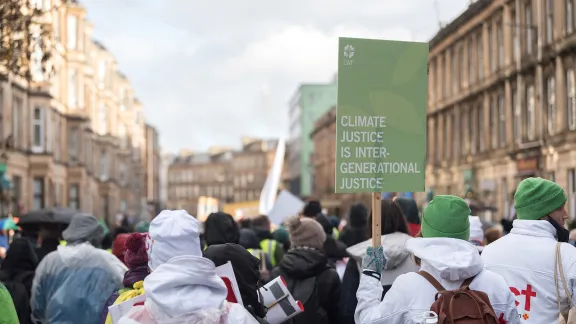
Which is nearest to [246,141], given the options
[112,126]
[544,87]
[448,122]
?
[112,126]

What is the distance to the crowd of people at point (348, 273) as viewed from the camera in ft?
13.7

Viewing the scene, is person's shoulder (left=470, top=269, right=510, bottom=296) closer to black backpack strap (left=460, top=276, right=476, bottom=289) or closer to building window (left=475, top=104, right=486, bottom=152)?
black backpack strap (left=460, top=276, right=476, bottom=289)

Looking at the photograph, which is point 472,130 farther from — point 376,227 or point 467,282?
point 467,282

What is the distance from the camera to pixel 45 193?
4281cm

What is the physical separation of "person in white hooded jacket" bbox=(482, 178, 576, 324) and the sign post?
26.0 inches

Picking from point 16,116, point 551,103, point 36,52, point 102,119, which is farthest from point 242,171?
point 36,52

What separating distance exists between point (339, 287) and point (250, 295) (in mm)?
1999

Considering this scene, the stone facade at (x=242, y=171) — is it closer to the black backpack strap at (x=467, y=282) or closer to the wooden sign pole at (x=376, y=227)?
the wooden sign pole at (x=376, y=227)

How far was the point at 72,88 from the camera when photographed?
52.6 meters

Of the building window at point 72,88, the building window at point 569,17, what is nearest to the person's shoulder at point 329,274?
the building window at point 569,17

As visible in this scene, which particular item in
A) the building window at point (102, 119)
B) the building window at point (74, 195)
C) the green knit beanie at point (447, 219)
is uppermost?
the building window at point (102, 119)

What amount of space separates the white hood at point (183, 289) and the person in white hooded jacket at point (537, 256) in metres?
1.88

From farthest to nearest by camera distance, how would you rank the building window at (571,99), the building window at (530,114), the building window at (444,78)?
the building window at (444,78) < the building window at (530,114) < the building window at (571,99)

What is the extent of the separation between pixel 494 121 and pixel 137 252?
34302mm
